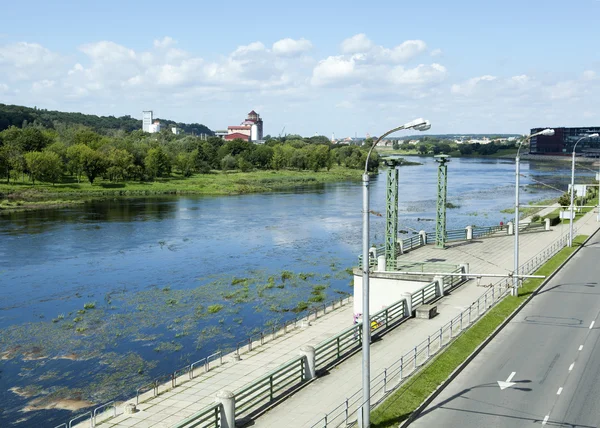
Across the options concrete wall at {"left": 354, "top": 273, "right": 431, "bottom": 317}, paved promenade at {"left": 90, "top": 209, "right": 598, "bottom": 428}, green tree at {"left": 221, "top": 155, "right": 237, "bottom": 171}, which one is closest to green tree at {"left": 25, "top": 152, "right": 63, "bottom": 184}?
green tree at {"left": 221, "top": 155, "right": 237, "bottom": 171}

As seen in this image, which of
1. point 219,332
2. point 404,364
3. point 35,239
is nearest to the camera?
point 404,364

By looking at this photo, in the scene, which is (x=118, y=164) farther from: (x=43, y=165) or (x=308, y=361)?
(x=308, y=361)

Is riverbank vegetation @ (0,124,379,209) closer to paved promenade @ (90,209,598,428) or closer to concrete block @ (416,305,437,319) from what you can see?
paved promenade @ (90,209,598,428)

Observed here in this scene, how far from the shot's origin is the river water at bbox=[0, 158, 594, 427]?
1275 inches

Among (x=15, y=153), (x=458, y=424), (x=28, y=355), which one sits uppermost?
(x=15, y=153)

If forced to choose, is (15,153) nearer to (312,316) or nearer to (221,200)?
(221,200)

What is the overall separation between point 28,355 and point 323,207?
7546cm

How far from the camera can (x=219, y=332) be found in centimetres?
3850

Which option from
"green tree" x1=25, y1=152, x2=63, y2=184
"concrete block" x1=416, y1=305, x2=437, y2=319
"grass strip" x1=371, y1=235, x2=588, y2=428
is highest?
"green tree" x1=25, y1=152, x2=63, y2=184

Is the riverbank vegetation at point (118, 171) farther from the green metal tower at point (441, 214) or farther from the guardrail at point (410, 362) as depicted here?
the guardrail at point (410, 362)

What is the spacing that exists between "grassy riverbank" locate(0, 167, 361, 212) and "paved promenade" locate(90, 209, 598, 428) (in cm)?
8637

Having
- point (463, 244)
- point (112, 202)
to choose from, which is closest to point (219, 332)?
point (463, 244)

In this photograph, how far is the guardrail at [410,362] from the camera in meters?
20.2

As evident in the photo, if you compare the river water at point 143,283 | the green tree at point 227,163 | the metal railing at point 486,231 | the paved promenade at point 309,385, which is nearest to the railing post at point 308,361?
the paved promenade at point 309,385
